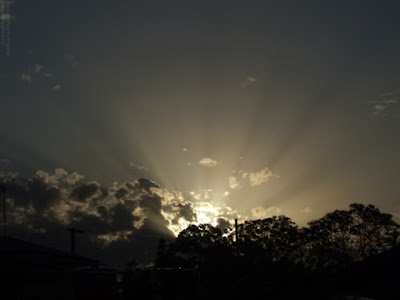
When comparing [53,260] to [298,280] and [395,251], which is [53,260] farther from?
[298,280]

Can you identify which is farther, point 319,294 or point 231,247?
point 231,247

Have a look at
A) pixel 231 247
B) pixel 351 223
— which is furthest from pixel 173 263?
pixel 231 247

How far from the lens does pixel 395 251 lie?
1845 centimetres

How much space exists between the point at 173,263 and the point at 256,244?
61.9m

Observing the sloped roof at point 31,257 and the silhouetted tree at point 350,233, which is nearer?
the sloped roof at point 31,257

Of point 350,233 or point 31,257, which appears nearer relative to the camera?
point 31,257

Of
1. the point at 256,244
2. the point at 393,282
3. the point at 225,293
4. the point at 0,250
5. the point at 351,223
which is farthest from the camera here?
the point at 351,223

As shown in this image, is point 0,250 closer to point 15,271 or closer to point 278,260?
point 15,271

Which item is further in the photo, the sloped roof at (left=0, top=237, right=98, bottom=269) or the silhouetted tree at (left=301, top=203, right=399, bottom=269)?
the silhouetted tree at (left=301, top=203, right=399, bottom=269)

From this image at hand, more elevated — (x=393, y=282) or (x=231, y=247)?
(x=231, y=247)

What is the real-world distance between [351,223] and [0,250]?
143ft

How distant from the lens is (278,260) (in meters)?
7.22

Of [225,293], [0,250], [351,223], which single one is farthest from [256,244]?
[351,223]

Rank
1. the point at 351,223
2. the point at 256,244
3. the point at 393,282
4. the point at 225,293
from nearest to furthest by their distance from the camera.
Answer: the point at 225,293, the point at 256,244, the point at 393,282, the point at 351,223
